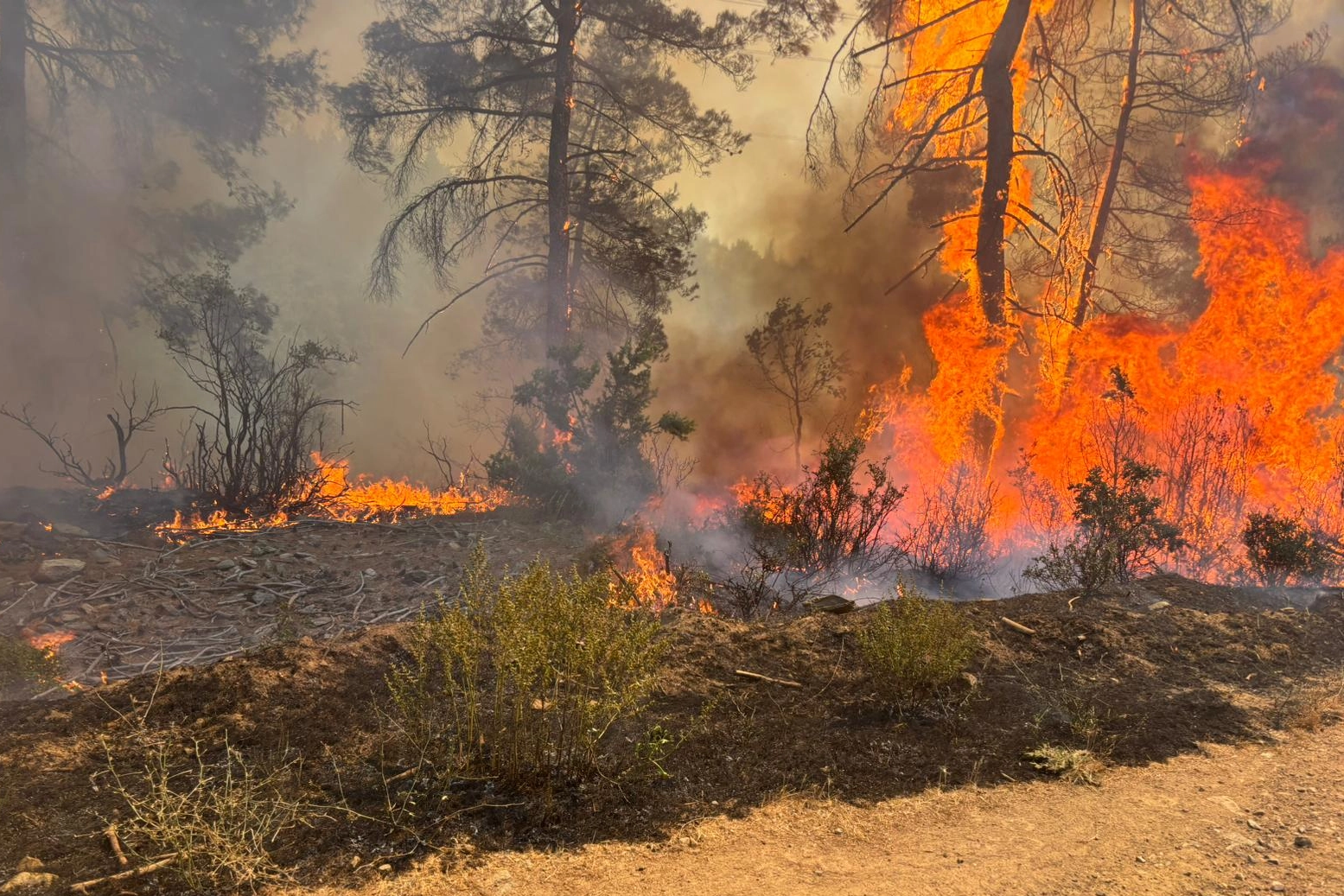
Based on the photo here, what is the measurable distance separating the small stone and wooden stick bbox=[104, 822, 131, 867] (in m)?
4.90

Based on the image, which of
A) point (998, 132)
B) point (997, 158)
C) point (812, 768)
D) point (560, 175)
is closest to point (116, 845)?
point (812, 768)

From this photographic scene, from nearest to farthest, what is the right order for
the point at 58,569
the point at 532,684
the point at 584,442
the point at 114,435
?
1. the point at 532,684
2. the point at 58,569
3. the point at 584,442
4. the point at 114,435

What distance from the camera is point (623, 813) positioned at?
9.07 feet

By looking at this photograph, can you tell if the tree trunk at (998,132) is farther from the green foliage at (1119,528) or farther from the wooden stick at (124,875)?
the wooden stick at (124,875)

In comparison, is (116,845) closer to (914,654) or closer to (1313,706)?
(914,654)

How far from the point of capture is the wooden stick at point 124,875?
2.11 meters

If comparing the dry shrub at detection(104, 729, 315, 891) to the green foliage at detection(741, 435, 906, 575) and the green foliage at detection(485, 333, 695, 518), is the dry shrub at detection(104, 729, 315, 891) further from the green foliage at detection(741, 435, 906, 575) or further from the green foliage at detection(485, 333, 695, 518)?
the green foliage at detection(485, 333, 695, 518)

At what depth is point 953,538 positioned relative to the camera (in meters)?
8.40

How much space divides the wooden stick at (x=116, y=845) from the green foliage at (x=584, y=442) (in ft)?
25.0

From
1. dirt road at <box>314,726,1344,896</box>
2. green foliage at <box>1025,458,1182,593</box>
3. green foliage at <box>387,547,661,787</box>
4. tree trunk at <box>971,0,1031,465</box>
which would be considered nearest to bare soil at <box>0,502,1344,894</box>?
dirt road at <box>314,726,1344,896</box>

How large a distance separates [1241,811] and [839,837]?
167 cm

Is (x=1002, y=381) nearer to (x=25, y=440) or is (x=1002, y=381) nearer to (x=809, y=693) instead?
(x=809, y=693)

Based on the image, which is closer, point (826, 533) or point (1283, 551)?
point (1283, 551)

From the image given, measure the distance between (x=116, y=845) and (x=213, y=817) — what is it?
0.28 metres
